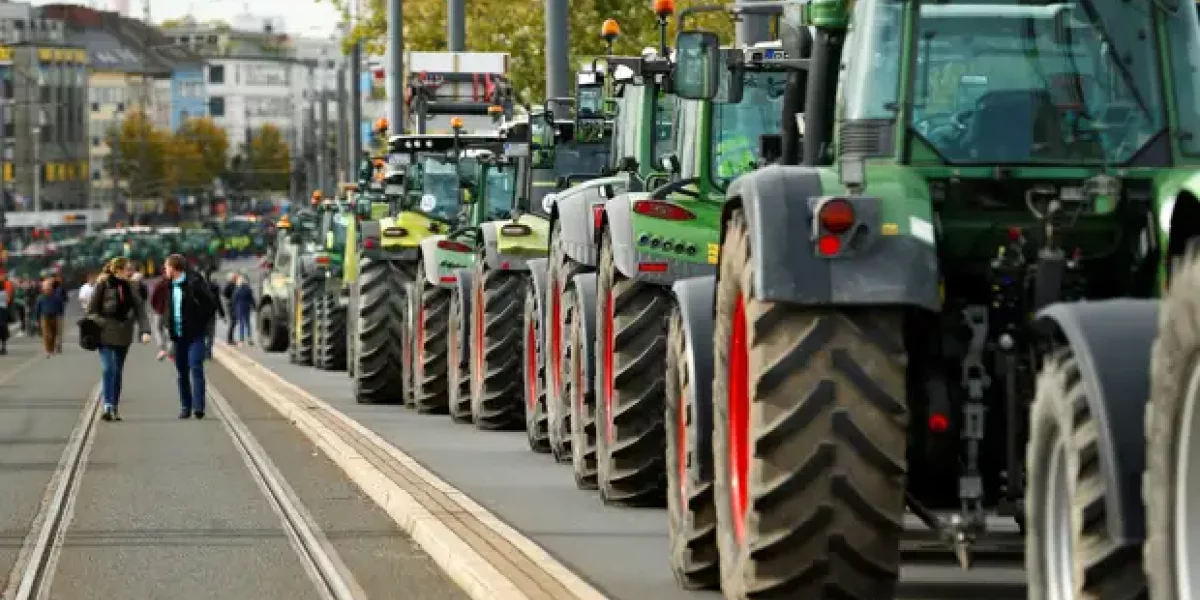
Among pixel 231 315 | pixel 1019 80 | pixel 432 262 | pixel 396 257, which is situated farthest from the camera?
pixel 231 315

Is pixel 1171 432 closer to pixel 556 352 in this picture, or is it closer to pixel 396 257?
pixel 556 352

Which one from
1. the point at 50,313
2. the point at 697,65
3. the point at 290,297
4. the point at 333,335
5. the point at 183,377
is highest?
the point at 697,65

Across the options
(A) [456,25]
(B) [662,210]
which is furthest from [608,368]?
(A) [456,25]

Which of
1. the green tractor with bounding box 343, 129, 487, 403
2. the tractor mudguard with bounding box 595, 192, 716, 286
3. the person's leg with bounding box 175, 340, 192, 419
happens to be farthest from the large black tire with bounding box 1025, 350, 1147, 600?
the person's leg with bounding box 175, 340, 192, 419

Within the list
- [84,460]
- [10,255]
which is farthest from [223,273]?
[84,460]

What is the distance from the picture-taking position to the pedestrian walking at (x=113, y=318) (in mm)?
29766

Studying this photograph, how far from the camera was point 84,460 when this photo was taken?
77.8ft

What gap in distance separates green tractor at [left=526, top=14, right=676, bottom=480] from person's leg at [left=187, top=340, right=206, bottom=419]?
10.2 metres

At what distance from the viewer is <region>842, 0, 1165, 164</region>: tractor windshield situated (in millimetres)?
10883

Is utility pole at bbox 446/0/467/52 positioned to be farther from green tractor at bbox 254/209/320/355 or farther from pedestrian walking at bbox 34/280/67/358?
pedestrian walking at bbox 34/280/67/358

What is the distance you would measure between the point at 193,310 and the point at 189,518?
39.4ft

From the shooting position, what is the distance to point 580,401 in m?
17.8

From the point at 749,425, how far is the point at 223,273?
137457 mm

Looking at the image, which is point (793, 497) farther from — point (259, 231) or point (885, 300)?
point (259, 231)
